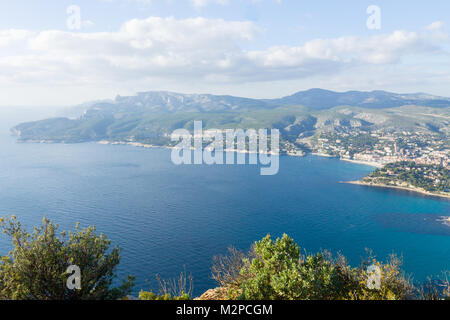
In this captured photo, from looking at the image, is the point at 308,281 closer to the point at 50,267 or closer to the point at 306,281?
the point at 306,281

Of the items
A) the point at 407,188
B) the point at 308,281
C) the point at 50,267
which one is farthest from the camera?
the point at 407,188

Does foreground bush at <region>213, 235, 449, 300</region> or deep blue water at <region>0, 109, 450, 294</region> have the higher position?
foreground bush at <region>213, 235, 449, 300</region>

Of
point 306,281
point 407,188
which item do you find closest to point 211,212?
point 306,281

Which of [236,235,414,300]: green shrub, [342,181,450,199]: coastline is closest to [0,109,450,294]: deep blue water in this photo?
[342,181,450,199]: coastline

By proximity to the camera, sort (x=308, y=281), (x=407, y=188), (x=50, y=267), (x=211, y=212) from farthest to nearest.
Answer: (x=407, y=188), (x=211, y=212), (x=308, y=281), (x=50, y=267)

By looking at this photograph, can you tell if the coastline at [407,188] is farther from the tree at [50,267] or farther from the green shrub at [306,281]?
the tree at [50,267]

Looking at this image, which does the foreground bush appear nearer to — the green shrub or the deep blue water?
the green shrub

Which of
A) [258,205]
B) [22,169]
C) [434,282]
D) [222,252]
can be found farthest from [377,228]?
[22,169]
